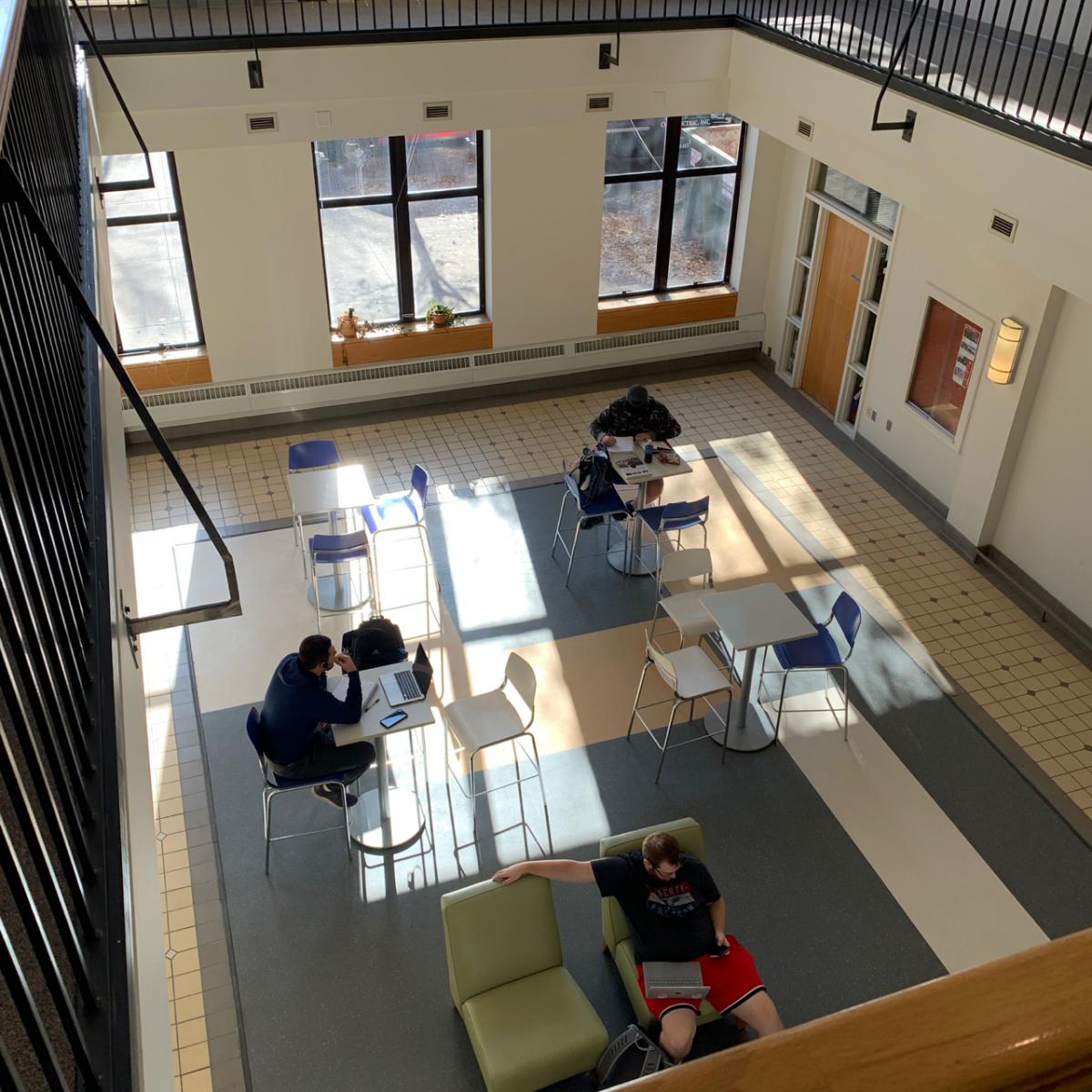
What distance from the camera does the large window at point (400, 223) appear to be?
9406mm

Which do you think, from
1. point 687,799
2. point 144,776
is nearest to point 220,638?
point 687,799

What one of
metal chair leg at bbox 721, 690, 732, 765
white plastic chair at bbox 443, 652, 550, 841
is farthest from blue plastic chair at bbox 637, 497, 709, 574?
white plastic chair at bbox 443, 652, 550, 841

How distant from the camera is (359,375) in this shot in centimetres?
1013

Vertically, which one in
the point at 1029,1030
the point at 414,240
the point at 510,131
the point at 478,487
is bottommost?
the point at 478,487

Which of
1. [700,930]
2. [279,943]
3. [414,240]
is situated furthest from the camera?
[414,240]

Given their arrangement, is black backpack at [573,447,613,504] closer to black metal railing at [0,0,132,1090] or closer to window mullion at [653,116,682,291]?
window mullion at [653,116,682,291]

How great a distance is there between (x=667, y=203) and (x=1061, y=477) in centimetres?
487

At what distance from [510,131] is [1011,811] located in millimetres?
6915

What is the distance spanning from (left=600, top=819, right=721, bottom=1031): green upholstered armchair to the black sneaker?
1.65m

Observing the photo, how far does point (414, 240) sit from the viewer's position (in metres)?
9.89

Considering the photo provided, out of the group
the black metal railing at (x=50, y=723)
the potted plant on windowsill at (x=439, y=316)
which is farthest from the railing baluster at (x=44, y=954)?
the potted plant on windowsill at (x=439, y=316)

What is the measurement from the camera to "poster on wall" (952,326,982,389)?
8.20 m

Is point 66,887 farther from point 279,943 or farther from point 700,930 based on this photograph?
point 279,943

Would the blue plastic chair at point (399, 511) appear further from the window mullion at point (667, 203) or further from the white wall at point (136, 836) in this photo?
the window mullion at point (667, 203)
